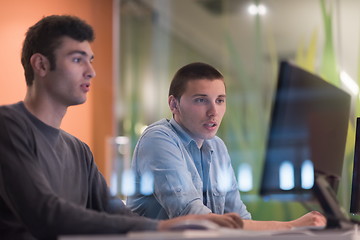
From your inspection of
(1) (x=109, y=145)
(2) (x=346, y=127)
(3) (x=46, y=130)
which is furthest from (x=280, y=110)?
(1) (x=109, y=145)

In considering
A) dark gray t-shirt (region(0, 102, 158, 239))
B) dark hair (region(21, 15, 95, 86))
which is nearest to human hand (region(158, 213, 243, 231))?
dark gray t-shirt (region(0, 102, 158, 239))

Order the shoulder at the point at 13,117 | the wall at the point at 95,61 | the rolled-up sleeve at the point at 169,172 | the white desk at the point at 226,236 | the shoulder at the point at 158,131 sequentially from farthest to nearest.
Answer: the wall at the point at 95,61 < the shoulder at the point at 158,131 < the rolled-up sleeve at the point at 169,172 < the shoulder at the point at 13,117 < the white desk at the point at 226,236

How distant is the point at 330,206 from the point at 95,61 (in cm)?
287

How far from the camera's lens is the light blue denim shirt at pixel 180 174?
5.31 ft

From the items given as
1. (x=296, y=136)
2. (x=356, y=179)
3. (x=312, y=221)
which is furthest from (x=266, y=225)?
(x=296, y=136)

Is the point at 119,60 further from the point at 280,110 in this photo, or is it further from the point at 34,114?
the point at 280,110

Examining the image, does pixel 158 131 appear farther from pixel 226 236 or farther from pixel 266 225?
pixel 226 236

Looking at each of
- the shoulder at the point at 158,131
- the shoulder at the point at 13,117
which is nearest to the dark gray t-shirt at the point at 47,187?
the shoulder at the point at 13,117

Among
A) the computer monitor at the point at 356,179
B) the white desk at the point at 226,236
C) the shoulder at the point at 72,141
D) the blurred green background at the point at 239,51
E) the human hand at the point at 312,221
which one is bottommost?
the human hand at the point at 312,221

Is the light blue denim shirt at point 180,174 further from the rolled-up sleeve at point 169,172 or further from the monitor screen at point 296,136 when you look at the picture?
the monitor screen at point 296,136

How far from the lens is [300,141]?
1.07 metres

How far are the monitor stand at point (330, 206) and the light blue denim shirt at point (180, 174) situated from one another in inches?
18.1

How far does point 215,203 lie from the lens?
1.79 m

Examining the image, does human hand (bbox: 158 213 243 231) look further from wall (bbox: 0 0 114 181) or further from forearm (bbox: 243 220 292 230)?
wall (bbox: 0 0 114 181)
